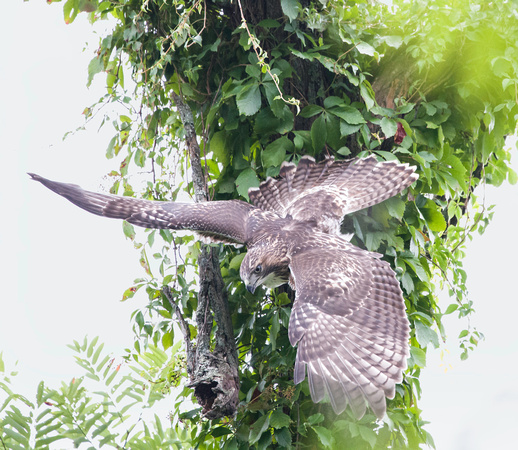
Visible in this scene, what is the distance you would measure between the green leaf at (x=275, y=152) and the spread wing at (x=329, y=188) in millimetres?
77

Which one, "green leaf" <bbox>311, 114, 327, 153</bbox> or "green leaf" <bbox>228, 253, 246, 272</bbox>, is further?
"green leaf" <bbox>228, 253, 246, 272</bbox>

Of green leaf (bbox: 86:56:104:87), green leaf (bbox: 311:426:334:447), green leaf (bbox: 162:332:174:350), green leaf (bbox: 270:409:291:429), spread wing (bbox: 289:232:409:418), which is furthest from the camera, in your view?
green leaf (bbox: 86:56:104:87)

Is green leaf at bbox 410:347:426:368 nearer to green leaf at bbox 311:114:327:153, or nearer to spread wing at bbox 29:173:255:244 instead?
spread wing at bbox 29:173:255:244

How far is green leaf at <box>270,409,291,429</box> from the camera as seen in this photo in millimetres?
3230

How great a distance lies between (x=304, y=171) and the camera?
12.0 feet

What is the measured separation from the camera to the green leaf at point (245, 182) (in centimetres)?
359

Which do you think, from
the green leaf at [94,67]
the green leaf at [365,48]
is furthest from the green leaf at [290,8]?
the green leaf at [94,67]

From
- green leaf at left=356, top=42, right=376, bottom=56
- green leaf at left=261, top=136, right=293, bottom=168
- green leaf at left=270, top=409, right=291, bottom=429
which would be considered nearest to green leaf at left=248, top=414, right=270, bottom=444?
green leaf at left=270, top=409, right=291, bottom=429

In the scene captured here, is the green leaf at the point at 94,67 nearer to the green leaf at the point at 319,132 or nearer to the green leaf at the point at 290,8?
the green leaf at the point at 290,8

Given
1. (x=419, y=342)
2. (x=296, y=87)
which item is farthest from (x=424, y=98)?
(x=419, y=342)

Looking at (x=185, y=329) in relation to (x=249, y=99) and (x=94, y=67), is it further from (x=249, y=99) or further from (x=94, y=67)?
(x=94, y=67)

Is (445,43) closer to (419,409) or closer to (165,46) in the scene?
(165,46)

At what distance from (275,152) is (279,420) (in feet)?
4.60

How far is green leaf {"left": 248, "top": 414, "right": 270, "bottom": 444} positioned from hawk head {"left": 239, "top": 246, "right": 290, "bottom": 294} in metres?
0.68
